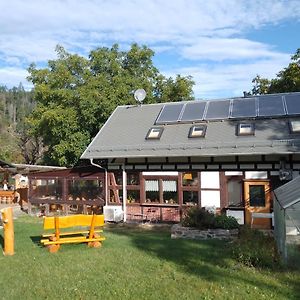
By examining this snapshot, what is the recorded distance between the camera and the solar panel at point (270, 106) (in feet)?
53.1

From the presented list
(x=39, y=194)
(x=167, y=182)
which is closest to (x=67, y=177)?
(x=39, y=194)

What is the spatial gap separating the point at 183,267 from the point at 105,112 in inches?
596

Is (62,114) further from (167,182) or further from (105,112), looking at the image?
(167,182)

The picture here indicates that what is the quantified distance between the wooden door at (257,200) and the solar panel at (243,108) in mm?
2905

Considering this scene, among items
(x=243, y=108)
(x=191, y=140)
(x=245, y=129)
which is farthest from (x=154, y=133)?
(x=243, y=108)

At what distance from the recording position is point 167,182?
651 inches

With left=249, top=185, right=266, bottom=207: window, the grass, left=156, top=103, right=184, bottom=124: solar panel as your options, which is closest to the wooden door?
left=249, top=185, right=266, bottom=207: window

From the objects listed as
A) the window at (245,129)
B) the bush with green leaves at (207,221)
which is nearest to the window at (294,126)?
the window at (245,129)

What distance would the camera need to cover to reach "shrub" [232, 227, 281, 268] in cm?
803

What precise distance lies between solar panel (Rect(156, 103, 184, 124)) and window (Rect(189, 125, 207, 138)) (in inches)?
43.5

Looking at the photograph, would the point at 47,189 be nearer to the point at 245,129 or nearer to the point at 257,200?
the point at 245,129

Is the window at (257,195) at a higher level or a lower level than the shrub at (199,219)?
higher

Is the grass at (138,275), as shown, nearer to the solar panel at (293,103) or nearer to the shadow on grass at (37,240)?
the shadow on grass at (37,240)

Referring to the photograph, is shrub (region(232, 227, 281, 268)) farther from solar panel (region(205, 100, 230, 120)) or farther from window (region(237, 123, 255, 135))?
solar panel (region(205, 100, 230, 120))
